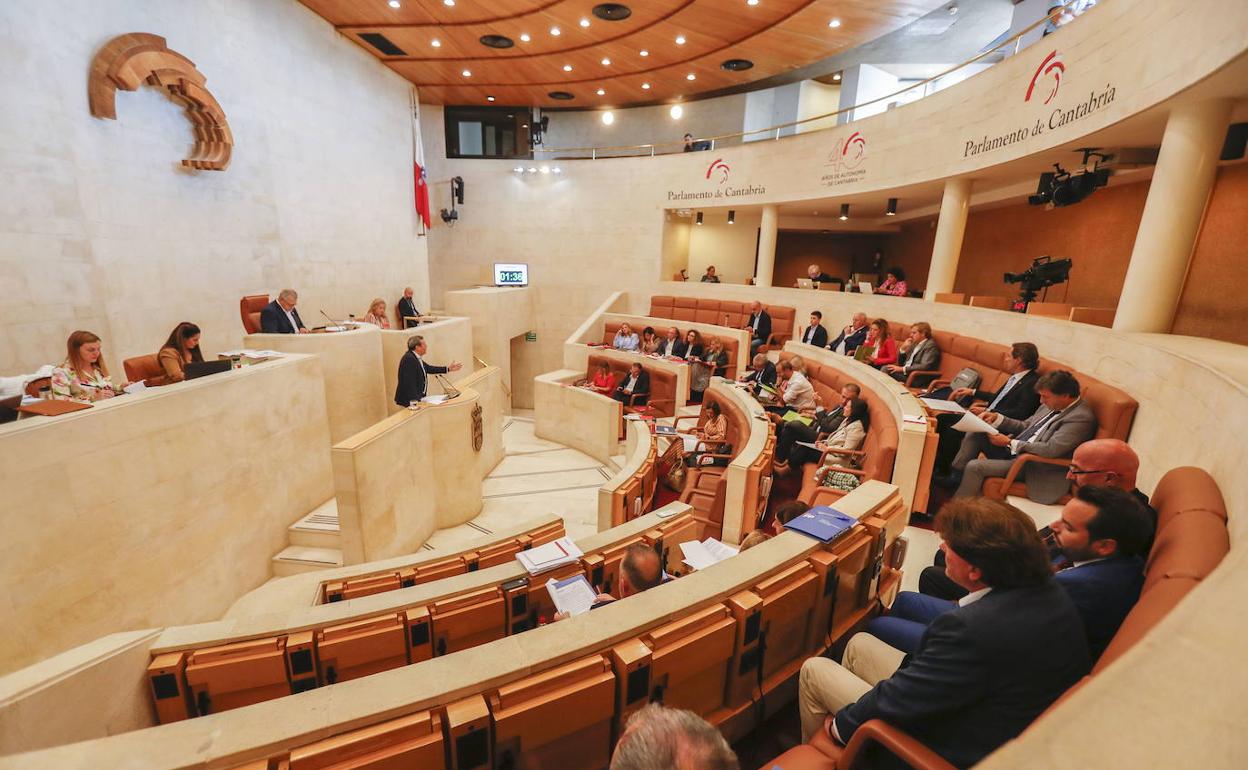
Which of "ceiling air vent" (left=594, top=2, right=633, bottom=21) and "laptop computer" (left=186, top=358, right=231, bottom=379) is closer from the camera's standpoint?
"laptop computer" (left=186, top=358, right=231, bottom=379)

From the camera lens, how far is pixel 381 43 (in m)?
8.95

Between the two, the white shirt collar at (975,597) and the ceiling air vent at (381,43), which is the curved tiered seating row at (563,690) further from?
the ceiling air vent at (381,43)

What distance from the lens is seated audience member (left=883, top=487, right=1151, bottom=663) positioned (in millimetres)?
1496

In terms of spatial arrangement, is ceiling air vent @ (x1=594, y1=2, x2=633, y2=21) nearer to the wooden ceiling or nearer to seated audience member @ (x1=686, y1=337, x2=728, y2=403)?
the wooden ceiling

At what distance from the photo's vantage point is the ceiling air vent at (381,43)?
8.62m

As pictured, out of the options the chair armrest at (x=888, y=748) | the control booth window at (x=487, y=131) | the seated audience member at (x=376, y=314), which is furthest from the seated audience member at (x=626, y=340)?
the chair armrest at (x=888, y=748)

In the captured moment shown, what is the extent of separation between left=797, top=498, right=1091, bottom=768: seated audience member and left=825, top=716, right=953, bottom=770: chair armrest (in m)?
0.04

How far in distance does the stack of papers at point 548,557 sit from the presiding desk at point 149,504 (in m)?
2.62

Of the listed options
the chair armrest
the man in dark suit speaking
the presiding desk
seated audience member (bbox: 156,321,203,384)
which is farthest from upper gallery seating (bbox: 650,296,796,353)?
the chair armrest

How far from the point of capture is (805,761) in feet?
4.28

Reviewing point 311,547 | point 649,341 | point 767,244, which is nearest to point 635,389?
point 649,341

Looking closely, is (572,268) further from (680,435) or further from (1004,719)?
(1004,719)

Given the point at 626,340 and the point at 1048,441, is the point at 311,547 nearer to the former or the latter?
the point at 1048,441

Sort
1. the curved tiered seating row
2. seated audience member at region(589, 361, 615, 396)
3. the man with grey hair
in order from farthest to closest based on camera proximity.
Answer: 1. seated audience member at region(589, 361, 615, 396)
2. the curved tiered seating row
3. the man with grey hair
